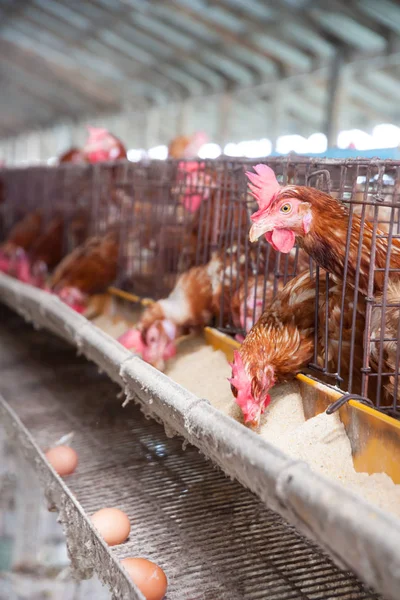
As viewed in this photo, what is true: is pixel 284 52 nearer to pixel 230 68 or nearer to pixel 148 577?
pixel 230 68

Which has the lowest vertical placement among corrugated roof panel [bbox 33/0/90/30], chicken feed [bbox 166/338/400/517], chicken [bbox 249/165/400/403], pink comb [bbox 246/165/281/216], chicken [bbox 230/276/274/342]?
chicken feed [bbox 166/338/400/517]

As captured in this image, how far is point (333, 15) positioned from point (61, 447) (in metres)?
4.54

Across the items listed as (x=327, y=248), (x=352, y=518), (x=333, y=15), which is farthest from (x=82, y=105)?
(x=352, y=518)

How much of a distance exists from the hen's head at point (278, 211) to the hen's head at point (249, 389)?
0.38m

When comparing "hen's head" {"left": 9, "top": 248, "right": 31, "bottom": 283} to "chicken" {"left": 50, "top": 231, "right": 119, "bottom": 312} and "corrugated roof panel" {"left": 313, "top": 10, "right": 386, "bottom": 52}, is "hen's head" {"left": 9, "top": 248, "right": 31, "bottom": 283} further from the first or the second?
"corrugated roof panel" {"left": 313, "top": 10, "right": 386, "bottom": 52}

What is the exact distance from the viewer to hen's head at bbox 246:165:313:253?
1.69 m

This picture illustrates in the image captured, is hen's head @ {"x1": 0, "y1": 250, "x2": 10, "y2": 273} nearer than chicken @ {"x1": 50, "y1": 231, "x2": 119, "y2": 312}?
No

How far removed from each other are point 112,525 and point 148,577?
0.99 feet

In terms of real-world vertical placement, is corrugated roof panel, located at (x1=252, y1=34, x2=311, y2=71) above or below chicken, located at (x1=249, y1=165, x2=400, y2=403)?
above

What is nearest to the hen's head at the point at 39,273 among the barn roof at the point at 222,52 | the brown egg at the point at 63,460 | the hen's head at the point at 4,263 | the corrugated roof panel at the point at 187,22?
the hen's head at the point at 4,263

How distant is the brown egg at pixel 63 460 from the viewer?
2430 mm

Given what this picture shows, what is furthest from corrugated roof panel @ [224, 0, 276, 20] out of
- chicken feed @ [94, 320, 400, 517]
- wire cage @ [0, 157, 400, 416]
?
chicken feed @ [94, 320, 400, 517]

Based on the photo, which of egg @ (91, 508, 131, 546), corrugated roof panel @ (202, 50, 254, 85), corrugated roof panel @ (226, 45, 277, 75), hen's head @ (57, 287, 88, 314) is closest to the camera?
egg @ (91, 508, 131, 546)

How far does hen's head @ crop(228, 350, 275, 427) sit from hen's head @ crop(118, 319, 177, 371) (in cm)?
85
